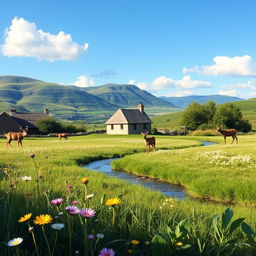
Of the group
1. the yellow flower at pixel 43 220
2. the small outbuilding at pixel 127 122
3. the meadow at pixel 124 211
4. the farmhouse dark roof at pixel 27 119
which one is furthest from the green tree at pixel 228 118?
the yellow flower at pixel 43 220

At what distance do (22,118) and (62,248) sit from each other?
101 meters

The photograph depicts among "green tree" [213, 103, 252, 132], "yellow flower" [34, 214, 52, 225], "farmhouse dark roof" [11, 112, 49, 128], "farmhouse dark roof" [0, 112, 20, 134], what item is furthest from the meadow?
"farmhouse dark roof" [11, 112, 49, 128]

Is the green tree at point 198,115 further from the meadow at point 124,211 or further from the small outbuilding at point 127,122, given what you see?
the meadow at point 124,211

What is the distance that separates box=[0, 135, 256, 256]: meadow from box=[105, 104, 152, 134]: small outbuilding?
57.7 metres

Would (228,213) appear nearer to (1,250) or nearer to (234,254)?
(234,254)

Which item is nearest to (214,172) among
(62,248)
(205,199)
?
(205,199)

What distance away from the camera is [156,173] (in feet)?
61.8

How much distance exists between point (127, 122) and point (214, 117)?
30.6 meters

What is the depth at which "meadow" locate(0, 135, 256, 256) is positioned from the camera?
353 cm

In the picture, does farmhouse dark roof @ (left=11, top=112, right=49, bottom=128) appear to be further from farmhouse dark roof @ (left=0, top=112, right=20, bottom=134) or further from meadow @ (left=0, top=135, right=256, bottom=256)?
meadow @ (left=0, top=135, right=256, bottom=256)

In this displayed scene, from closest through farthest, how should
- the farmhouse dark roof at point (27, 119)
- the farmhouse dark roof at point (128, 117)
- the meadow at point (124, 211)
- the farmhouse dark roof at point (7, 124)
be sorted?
1. the meadow at point (124, 211)
2. the farmhouse dark roof at point (7, 124)
3. the farmhouse dark roof at point (128, 117)
4. the farmhouse dark roof at point (27, 119)

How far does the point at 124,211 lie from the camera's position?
16.6ft

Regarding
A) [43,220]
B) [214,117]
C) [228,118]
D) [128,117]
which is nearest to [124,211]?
[43,220]

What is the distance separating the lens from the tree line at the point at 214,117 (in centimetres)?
9456
